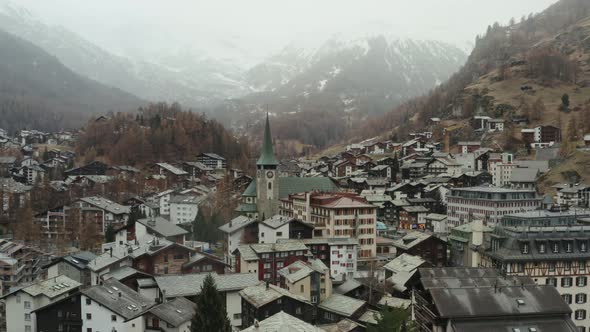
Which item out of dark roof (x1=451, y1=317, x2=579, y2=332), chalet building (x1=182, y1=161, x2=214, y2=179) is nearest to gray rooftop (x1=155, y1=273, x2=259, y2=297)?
dark roof (x1=451, y1=317, x2=579, y2=332)

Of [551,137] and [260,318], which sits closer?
[260,318]

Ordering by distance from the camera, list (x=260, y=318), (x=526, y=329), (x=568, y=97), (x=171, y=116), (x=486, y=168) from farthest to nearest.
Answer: (x=171, y=116) → (x=568, y=97) → (x=486, y=168) → (x=260, y=318) → (x=526, y=329)

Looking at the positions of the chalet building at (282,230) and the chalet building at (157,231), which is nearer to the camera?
the chalet building at (282,230)

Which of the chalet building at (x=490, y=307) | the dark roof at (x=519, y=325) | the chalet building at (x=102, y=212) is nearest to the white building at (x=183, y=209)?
the chalet building at (x=102, y=212)

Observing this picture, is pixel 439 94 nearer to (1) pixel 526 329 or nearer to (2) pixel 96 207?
(2) pixel 96 207

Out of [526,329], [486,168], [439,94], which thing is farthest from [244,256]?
[439,94]

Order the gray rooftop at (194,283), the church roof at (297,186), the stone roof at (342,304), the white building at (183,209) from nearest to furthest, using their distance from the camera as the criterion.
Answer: the stone roof at (342,304), the gray rooftop at (194,283), the church roof at (297,186), the white building at (183,209)

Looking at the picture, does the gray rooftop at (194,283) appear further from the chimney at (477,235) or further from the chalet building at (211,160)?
the chalet building at (211,160)
